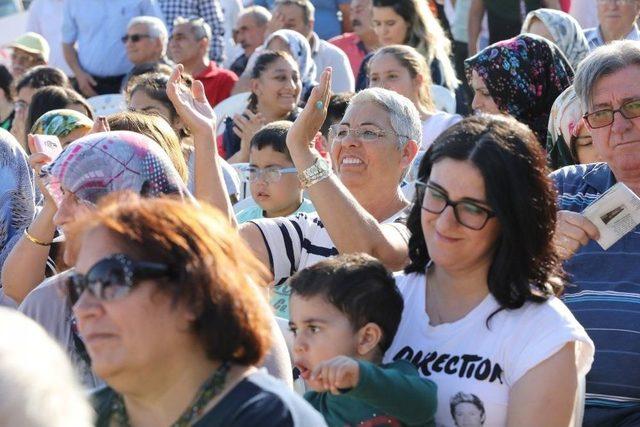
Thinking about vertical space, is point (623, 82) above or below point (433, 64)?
above

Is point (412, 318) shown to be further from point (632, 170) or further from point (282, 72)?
point (282, 72)

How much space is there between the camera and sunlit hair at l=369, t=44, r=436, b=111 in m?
7.80

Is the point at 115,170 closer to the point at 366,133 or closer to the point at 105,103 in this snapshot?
the point at 366,133

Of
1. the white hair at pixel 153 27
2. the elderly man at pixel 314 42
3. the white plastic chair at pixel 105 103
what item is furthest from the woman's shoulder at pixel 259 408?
the white hair at pixel 153 27

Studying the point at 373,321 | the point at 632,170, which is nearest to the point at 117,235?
the point at 373,321

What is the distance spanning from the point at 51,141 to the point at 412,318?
2.18m

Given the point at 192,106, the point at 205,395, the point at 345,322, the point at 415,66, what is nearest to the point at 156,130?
the point at 192,106

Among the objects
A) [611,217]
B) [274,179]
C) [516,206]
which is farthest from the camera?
[274,179]

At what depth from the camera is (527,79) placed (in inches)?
233

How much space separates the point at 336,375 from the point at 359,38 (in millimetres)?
8520

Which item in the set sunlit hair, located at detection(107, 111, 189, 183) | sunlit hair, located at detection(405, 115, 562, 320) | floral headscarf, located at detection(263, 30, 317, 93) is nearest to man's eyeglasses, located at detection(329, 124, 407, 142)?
sunlit hair, located at detection(107, 111, 189, 183)

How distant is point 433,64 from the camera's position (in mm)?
9117

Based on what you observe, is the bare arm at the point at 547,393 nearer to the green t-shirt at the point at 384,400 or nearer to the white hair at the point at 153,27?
the green t-shirt at the point at 384,400

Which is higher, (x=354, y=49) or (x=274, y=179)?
(x=274, y=179)
